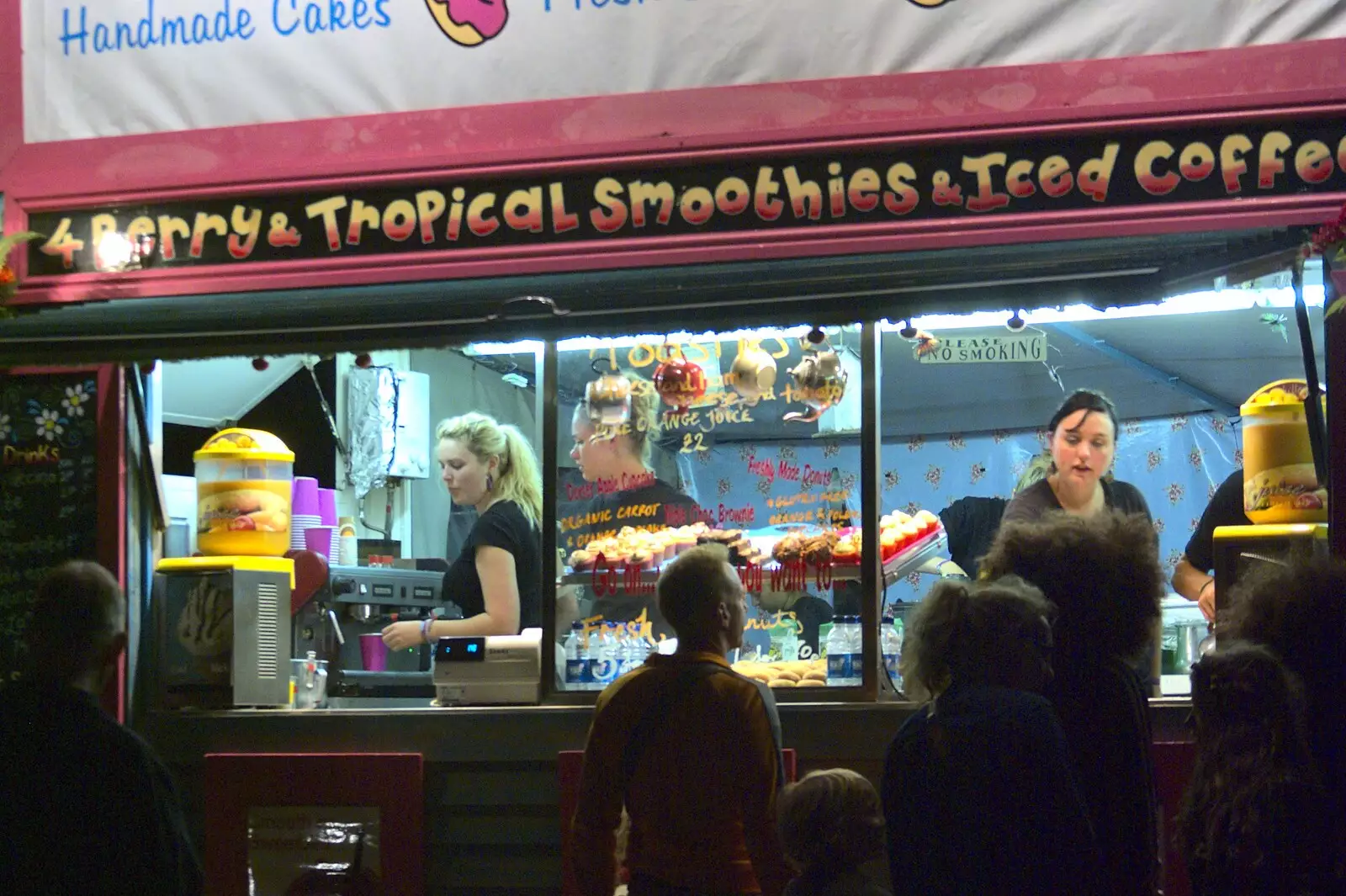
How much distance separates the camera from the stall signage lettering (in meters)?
8.06

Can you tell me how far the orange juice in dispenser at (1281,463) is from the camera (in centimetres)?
572

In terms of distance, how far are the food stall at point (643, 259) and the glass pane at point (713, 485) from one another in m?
0.02

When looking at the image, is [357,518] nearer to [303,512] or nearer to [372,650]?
[303,512]

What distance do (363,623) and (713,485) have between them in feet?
6.95

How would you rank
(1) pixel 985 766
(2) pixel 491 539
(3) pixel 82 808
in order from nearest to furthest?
1. (1) pixel 985 766
2. (3) pixel 82 808
3. (2) pixel 491 539

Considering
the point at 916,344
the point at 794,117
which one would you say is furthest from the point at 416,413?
the point at 794,117

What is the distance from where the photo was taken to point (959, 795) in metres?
3.49

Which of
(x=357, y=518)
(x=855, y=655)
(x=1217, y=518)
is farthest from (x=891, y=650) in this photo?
(x=357, y=518)

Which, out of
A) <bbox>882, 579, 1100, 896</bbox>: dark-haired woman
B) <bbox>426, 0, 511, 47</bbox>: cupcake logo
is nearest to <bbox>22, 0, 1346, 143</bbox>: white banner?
<bbox>426, 0, 511, 47</bbox>: cupcake logo

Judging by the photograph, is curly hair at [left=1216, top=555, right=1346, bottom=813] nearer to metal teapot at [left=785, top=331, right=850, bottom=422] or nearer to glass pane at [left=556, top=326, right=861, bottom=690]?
glass pane at [left=556, top=326, right=861, bottom=690]

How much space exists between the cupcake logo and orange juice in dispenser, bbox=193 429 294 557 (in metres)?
2.01

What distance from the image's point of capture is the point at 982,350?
808 cm

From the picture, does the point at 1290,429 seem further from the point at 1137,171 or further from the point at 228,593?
the point at 228,593

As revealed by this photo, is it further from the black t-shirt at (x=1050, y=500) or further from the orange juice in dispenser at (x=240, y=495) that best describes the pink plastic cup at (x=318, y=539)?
the black t-shirt at (x=1050, y=500)
